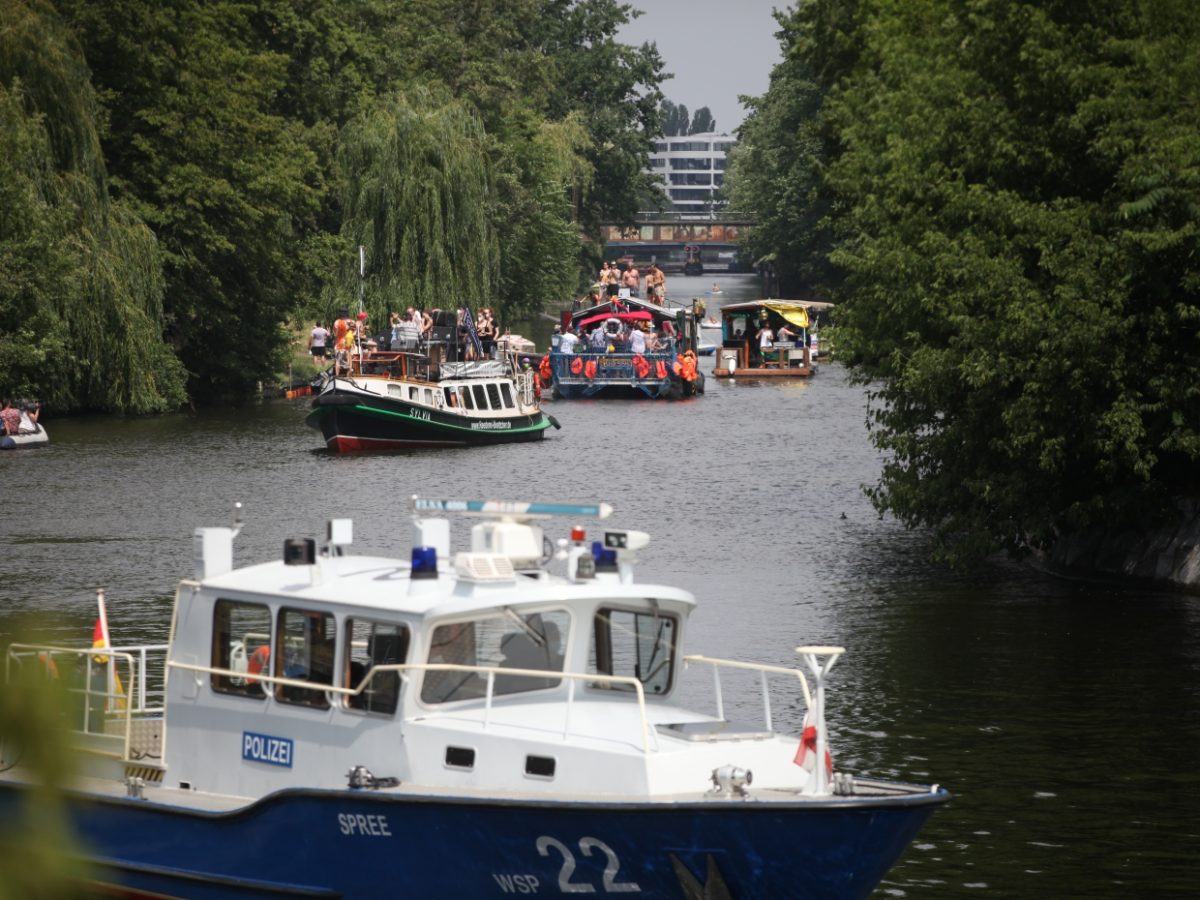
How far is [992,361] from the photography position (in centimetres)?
3066

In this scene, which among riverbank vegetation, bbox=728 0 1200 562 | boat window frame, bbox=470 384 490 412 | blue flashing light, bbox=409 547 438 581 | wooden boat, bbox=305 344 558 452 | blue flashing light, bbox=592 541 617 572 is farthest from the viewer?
boat window frame, bbox=470 384 490 412

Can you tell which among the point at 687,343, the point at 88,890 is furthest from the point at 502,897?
the point at 687,343

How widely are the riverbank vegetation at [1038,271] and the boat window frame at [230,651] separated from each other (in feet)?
57.2

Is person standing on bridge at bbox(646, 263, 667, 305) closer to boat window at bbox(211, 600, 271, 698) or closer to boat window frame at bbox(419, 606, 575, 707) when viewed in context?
boat window at bbox(211, 600, 271, 698)

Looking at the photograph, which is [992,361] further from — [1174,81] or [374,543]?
[374,543]

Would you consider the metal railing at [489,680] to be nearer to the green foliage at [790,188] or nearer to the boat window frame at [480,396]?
the boat window frame at [480,396]

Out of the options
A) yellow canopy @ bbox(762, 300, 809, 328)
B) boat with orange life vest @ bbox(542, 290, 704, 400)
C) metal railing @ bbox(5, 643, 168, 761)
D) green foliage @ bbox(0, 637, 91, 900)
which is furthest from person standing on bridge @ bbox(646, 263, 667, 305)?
green foliage @ bbox(0, 637, 91, 900)

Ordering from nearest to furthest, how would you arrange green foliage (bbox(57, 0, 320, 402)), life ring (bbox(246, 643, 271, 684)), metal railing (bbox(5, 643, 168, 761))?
metal railing (bbox(5, 643, 168, 761))
life ring (bbox(246, 643, 271, 684))
green foliage (bbox(57, 0, 320, 402))

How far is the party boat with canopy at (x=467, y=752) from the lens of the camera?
12.4 meters

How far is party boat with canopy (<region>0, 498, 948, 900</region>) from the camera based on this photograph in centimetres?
1240

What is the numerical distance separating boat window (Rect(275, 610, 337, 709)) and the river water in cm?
363

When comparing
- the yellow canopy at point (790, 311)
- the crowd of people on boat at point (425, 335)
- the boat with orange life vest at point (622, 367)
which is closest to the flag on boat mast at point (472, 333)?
the crowd of people on boat at point (425, 335)

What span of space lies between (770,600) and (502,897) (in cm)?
1873

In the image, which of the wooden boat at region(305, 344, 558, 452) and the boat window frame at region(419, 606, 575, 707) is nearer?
the boat window frame at region(419, 606, 575, 707)
